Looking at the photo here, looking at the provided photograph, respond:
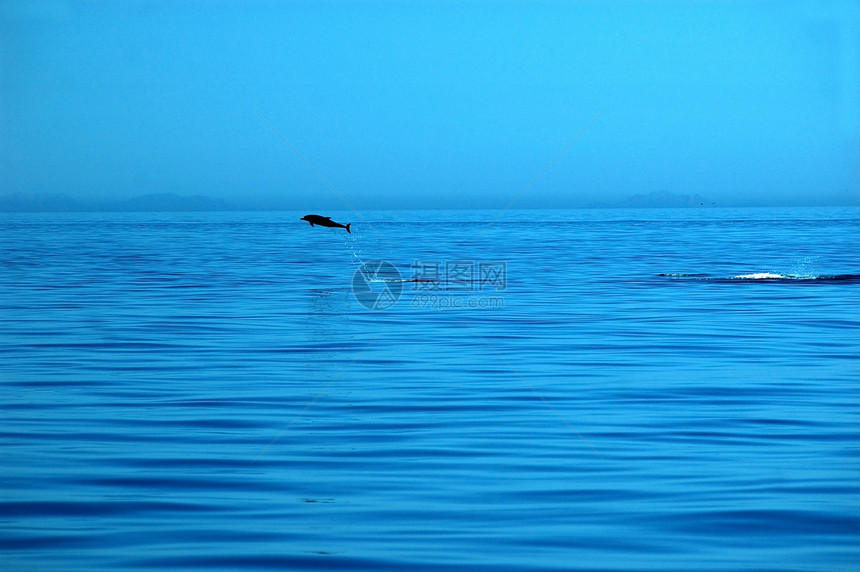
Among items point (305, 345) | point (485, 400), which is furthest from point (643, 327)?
point (485, 400)

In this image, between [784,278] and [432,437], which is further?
[784,278]

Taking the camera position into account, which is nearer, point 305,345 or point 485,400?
point 485,400

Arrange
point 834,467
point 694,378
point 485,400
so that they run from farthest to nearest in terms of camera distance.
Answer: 1. point 694,378
2. point 485,400
3. point 834,467

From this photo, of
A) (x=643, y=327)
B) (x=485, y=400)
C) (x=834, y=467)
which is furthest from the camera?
(x=643, y=327)

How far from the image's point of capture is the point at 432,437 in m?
9.55

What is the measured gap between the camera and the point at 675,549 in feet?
20.8

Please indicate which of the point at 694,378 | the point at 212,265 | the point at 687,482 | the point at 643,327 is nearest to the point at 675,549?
the point at 687,482

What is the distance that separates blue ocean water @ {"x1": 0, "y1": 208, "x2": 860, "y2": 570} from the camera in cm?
650

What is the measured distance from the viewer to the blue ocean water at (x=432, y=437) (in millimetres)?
6504

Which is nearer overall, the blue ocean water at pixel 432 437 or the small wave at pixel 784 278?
the blue ocean water at pixel 432 437

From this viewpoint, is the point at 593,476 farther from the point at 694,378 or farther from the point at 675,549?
the point at 694,378

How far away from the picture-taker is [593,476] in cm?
806

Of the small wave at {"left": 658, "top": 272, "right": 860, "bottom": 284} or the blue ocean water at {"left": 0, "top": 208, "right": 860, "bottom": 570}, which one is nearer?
the blue ocean water at {"left": 0, "top": 208, "right": 860, "bottom": 570}

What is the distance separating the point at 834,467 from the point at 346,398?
5.41m
